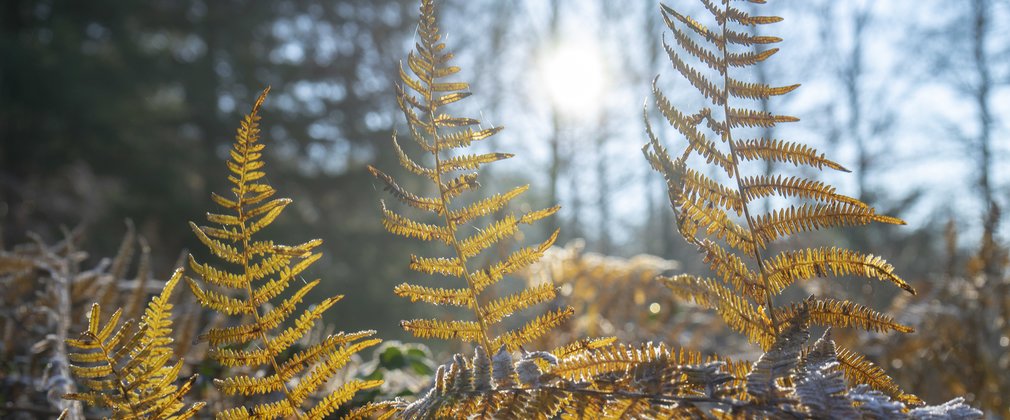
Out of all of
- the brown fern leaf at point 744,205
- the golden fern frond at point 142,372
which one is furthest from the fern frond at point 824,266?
the golden fern frond at point 142,372

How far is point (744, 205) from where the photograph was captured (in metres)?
0.97

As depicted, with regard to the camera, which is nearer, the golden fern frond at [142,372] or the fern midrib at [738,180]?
the golden fern frond at [142,372]

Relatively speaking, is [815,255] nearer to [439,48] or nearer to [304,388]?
[439,48]

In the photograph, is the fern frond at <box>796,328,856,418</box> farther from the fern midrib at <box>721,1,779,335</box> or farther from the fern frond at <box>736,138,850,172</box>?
the fern frond at <box>736,138,850,172</box>

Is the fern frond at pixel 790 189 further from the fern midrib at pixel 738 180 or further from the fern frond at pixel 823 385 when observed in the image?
the fern frond at pixel 823 385

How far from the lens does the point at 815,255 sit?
94cm

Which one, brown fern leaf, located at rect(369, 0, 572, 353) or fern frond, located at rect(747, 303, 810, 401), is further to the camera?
brown fern leaf, located at rect(369, 0, 572, 353)

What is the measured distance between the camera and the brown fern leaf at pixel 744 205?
3.00 feet

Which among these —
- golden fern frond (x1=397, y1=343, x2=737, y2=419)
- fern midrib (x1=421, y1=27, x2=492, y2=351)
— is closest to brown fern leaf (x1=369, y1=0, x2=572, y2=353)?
fern midrib (x1=421, y1=27, x2=492, y2=351)

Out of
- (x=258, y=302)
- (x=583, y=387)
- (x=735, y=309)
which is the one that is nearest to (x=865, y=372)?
(x=735, y=309)

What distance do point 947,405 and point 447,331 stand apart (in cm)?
61

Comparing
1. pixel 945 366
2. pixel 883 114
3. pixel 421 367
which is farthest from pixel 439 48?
pixel 883 114

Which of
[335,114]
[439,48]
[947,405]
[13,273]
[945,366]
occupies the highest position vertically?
[335,114]

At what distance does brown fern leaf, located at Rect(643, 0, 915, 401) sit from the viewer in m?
0.92
